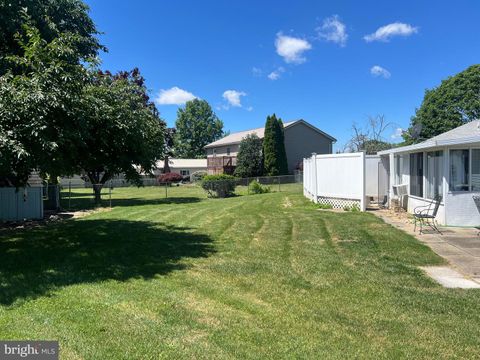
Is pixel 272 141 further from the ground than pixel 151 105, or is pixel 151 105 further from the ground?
pixel 151 105

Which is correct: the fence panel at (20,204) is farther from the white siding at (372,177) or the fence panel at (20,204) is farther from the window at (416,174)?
the white siding at (372,177)

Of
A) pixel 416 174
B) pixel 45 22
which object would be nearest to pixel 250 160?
pixel 416 174

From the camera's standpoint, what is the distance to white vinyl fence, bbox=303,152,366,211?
14711 millimetres

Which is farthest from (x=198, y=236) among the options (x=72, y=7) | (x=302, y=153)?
(x=302, y=153)

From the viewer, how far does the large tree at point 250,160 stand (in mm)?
41625

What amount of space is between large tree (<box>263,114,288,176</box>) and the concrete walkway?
93.7 ft

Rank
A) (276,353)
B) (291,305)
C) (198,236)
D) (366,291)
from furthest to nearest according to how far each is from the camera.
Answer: (198,236) → (366,291) → (291,305) → (276,353)

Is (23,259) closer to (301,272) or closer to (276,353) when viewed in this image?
(301,272)

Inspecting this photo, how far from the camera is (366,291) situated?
5.54 meters

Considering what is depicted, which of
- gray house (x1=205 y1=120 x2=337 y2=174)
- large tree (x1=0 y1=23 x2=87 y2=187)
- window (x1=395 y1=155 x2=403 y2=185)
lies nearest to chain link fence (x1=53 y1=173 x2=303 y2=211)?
gray house (x1=205 y1=120 x2=337 y2=174)

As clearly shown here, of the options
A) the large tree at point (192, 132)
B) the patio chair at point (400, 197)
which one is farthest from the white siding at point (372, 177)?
the large tree at point (192, 132)

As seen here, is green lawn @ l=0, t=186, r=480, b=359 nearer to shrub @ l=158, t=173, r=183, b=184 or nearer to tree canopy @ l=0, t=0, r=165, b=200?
tree canopy @ l=0, t=0, r=165, b=200

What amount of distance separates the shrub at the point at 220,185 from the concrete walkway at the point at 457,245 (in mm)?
14488

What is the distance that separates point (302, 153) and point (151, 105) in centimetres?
1830
